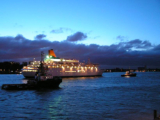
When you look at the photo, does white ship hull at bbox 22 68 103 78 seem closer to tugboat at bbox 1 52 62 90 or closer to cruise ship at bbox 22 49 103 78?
cruise ship at bbox 22 49 103 78

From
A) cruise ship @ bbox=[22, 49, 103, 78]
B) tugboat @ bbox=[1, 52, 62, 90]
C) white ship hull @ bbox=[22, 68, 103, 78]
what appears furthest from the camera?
cruise ship @ bbox=[22, 49, 103, 78]

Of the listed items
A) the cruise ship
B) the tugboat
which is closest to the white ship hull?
the cruise ship

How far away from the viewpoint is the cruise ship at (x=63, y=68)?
8350 centimetres

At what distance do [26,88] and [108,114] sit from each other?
2406 cm

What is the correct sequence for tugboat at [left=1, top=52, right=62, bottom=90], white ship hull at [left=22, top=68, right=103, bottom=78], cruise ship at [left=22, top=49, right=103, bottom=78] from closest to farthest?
tugboat at [left=1, top=52, right=62, bottom=90]
white ship hull at [left=22, top=68, right=103, bottom=78]
cruise ship at [left=22, top=49, right=103, bottom=78]

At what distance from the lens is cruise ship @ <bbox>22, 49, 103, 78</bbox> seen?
274ft

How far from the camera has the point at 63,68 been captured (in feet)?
286

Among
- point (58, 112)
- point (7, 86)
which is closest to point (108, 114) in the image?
point (58, 112)

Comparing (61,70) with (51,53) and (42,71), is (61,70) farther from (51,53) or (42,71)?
(42,71)

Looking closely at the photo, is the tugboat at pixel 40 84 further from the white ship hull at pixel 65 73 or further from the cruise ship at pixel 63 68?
the white ship hull at pixel 65 73

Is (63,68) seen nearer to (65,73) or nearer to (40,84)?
(65,73)

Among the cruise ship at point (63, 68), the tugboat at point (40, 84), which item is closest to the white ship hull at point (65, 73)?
the cruise ship at point (63, 68)

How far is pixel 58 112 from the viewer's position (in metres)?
19.1

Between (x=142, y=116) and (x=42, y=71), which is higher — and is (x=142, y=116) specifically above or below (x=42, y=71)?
below
